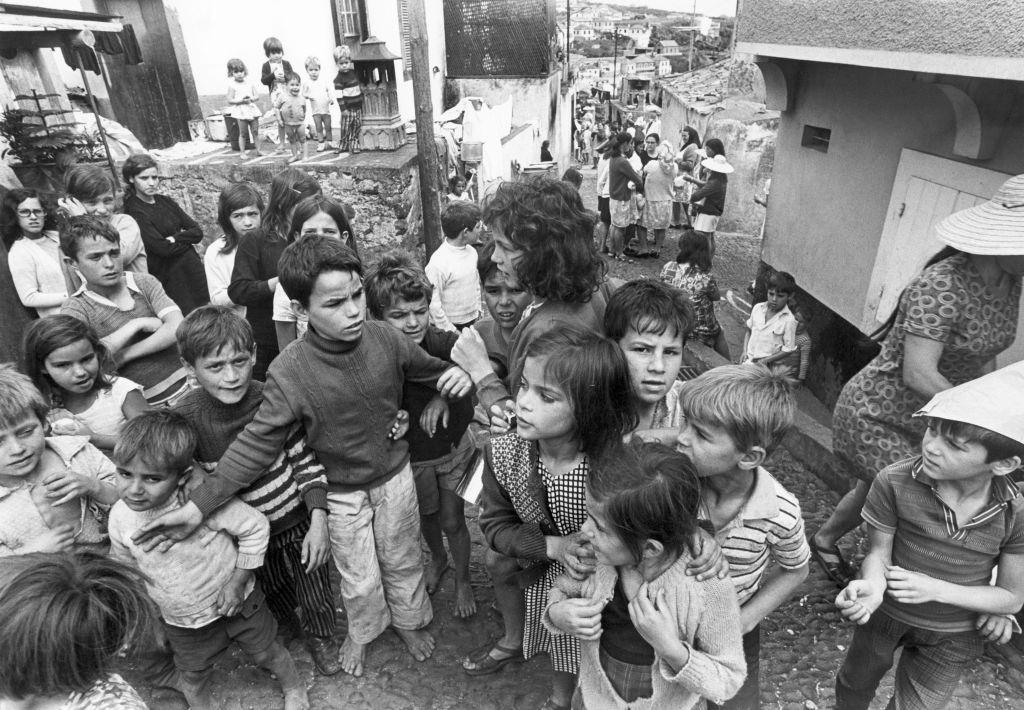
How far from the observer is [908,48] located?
3457mm

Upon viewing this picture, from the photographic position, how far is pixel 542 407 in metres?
1.73

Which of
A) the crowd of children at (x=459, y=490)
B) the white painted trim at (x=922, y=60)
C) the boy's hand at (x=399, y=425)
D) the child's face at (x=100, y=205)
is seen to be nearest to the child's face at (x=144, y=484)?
the crowd of children at (x=459, y=490)

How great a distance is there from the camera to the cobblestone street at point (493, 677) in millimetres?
2521

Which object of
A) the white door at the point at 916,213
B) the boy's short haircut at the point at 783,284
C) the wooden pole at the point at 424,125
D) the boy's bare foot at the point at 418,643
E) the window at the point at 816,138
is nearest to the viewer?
the boy's bare foot at the point at 418,643

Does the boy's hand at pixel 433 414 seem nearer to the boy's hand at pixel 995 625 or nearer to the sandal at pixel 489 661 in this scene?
the sandal at pixel 489 661

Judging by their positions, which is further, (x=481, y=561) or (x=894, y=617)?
(x=481, y=561)

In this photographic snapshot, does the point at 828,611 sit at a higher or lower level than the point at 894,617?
lower

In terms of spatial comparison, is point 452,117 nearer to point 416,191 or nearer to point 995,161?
point 416,191

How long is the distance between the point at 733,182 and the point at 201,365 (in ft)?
42.1

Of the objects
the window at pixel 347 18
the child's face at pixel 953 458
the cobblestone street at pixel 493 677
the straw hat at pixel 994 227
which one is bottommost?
the cobblestone street at pixel 493 677

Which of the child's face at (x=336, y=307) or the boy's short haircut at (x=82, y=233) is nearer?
the child's face at (x=336, y=307)

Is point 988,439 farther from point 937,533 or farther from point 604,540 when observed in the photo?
point 604,540

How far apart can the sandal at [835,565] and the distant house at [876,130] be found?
1767mm

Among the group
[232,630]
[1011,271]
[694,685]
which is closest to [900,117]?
[1011,271]
